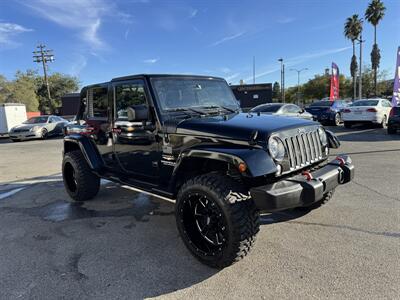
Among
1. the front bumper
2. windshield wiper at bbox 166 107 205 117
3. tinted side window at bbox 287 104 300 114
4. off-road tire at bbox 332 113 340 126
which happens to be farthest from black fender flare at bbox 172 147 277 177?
off-road tire at bbox 332 113 340 126

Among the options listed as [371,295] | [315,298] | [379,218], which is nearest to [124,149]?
[315,298]

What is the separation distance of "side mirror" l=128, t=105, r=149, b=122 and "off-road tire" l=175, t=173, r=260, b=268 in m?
1.07

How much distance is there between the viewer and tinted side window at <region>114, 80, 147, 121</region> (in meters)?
3.88

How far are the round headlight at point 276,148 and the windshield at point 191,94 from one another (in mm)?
1253

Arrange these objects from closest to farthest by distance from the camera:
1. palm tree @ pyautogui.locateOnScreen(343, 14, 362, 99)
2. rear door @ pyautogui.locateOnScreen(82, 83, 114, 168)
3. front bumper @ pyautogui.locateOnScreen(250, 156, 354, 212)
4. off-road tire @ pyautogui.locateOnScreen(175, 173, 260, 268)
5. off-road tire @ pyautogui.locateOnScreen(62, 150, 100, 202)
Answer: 1. front bumper @ pyautogui.locateOnScreen(250, 156, 354, 212)
2. off-road tire @ pyautogui.locateOnScreen(175, 173, 260, 268)
3. rear door @ pyautogui.locateOnScreen(82, 83, 114, 168)
4. off-road tire @ pyautogui.locateOnScreen(62, 150, 100, 202)
5. palm tree @ pyautogui.locateOnScreen(343, 14, 362, 99)

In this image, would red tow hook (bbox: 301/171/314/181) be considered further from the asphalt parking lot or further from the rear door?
the rear door

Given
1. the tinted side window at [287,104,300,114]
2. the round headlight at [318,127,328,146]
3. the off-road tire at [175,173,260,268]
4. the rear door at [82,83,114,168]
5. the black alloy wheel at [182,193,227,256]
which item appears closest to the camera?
the off-road tire at [175,173,260,268]

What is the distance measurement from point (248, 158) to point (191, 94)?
1.62m

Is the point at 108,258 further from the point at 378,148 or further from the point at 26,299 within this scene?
the point at 378,148

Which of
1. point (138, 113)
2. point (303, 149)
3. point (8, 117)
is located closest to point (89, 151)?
point (138, 113)

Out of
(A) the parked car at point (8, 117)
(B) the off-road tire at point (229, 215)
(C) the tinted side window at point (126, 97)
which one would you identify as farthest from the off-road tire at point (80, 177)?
(A) the parked car at point (8, 117)

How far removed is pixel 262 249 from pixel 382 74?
66880 millimetres

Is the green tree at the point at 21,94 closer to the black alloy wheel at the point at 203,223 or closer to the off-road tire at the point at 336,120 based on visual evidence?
the off-road tire at the point at 336,120

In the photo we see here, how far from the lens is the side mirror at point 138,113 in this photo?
3594 mm
